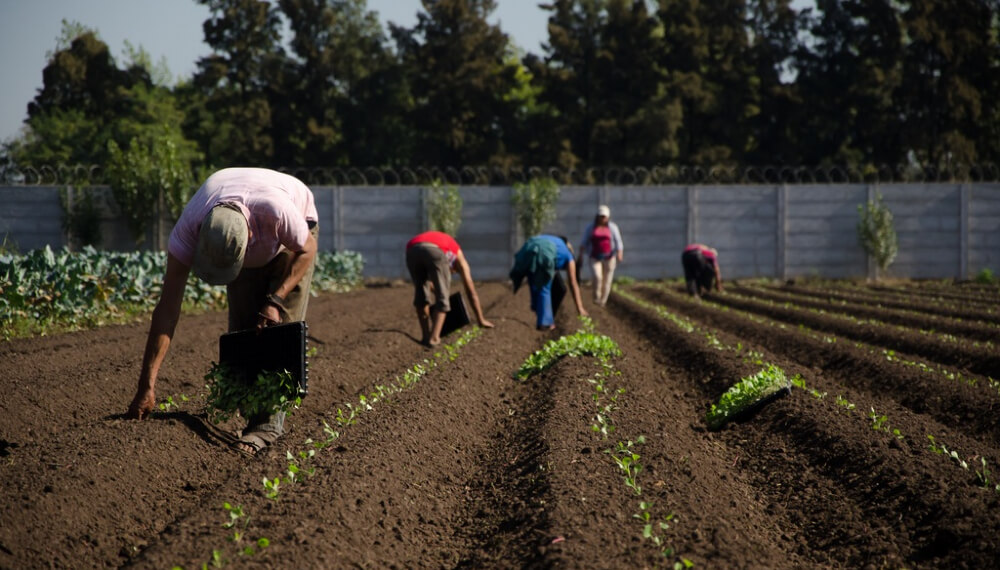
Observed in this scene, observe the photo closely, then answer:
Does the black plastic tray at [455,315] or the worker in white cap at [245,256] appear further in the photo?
the black plastic tray at [455,315]

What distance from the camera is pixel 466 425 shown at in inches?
219

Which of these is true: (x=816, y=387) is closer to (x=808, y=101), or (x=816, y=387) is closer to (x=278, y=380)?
(x=278, y=380)

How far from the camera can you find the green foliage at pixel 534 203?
2052 centimetres

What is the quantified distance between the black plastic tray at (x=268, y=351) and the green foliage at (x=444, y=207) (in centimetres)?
1557

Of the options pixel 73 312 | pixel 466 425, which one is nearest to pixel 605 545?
pixel 466 425

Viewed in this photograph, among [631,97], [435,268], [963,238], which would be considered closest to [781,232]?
[963,238]

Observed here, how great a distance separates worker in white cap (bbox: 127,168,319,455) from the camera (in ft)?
13.4

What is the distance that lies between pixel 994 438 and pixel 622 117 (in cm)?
2747

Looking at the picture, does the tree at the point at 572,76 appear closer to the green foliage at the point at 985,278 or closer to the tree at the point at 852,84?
the tree at the point at 852,84

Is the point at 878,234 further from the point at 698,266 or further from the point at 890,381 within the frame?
the point at 890,381

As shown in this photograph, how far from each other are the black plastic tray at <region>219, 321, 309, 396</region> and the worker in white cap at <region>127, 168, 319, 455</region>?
0.09m

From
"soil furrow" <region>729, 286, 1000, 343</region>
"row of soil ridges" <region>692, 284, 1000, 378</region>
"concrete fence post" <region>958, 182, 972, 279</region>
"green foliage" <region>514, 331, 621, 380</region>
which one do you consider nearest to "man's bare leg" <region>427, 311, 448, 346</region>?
"green foliage" <region>514, 331, 621, 380</region>

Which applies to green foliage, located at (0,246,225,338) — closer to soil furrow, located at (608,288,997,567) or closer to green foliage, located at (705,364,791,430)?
green foliage, located at (705,364,791,430)

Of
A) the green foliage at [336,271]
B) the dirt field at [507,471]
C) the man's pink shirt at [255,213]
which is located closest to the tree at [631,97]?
the green foliage at [336,271]
